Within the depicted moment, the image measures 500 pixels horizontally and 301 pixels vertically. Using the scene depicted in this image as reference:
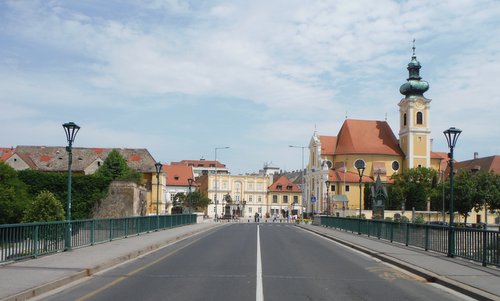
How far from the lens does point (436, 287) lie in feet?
44.9

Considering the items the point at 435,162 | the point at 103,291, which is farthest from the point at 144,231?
the point at 435,162

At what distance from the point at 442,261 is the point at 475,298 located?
22.7ft

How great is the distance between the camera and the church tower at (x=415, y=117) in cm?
11319

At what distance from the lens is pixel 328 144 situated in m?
127

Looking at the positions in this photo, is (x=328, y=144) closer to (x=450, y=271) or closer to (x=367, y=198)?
(x=367, y=198)

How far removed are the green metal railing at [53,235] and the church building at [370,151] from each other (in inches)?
3111

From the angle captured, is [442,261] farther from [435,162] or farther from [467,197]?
[435,162]

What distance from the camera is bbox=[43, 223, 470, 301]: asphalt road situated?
1174cm

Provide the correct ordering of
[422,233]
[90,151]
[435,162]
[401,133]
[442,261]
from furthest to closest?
[435,162] < [401,133] < [90,151] < [422,233] < [442,261]

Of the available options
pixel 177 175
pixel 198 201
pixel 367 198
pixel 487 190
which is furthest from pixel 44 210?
pixel 177 175

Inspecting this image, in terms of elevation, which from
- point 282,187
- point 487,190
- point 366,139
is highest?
point 366,139

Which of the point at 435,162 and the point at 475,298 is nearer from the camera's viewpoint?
the point at 475,298

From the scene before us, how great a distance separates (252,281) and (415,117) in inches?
4152

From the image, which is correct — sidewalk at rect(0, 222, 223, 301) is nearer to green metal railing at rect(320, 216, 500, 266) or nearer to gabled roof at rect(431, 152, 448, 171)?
green metal railing at rect(320, 216, 500, 266)
